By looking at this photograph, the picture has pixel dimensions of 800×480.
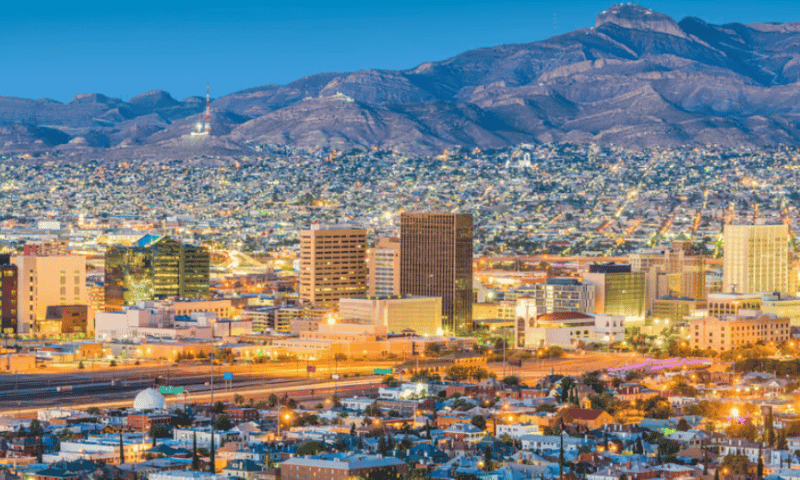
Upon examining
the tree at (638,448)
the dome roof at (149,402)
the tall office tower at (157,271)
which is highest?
the tall office tower at (157,271)

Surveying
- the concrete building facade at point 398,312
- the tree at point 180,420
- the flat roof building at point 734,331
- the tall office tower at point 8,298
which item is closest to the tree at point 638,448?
the tree at point 180,420

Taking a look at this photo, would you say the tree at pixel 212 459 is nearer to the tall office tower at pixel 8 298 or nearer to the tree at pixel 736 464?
the tree at pixel 736 464

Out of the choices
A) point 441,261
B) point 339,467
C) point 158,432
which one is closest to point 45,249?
point 441,261

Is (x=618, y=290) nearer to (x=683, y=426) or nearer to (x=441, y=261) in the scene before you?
(x=441, y=261)

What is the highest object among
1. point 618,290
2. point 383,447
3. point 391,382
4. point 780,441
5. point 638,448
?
point 618,290

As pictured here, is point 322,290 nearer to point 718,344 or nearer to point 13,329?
point 13,329

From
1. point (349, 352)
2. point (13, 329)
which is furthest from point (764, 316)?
point (13, 329)

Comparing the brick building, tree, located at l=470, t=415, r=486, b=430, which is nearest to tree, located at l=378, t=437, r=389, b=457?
the brick building

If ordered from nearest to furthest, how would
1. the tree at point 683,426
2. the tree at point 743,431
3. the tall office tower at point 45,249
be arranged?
1. the tree at point 743,431
2. the tree at point 683,426
3. the tall office tower at point 45,249
